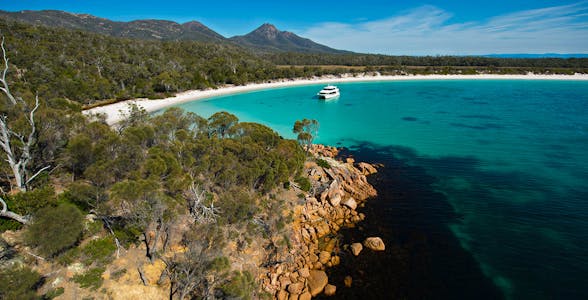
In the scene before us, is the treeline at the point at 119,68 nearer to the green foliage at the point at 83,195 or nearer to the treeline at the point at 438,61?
the treeline at the point at 438,61

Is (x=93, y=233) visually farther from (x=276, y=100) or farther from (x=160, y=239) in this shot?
(x=276, y=100)

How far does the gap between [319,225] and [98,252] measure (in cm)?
1241

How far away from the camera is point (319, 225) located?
18.0m

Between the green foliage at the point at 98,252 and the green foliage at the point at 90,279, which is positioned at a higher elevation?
the green foliage at the point at 98,252

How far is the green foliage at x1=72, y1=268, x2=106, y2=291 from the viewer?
10945 millimetres

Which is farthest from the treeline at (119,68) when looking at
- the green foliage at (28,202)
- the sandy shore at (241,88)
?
the green foliage at (28,202)

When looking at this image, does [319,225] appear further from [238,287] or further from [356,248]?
[238,287]

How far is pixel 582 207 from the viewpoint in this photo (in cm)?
1978

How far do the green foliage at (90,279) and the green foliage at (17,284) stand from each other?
1633 mm

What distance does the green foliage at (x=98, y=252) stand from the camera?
472 inches

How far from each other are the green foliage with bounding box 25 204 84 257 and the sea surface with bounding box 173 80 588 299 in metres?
12.6

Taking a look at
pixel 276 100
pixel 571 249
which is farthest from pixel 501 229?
pixel 276 100

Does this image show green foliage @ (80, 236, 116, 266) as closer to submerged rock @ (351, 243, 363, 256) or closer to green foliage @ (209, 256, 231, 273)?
green foliage @ (209, 256, 231, 273)

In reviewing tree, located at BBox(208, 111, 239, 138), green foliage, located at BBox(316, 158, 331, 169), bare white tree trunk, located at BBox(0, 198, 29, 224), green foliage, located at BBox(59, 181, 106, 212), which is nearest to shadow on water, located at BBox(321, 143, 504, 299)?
green foliage, located at BBox(316, 158, 331, 169)
